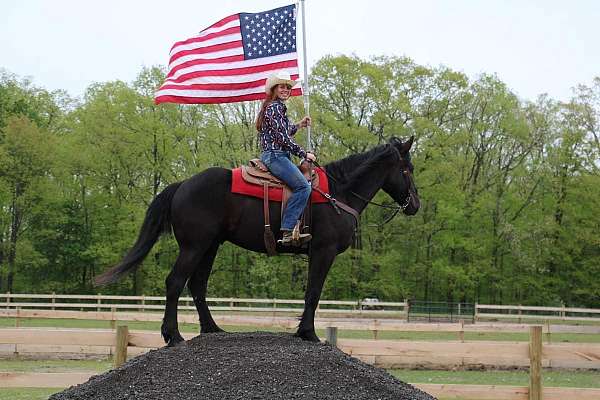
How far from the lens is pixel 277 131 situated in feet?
24.1

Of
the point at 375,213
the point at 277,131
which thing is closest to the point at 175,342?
the point at 277,131

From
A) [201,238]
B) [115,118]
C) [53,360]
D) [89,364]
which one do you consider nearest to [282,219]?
[201,238]

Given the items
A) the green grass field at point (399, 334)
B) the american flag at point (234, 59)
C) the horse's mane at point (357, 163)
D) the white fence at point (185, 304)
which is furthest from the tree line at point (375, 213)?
the horse's mane at point (357, 163)

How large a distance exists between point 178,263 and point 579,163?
37481mm

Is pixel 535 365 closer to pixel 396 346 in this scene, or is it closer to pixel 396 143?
pixel 396 346

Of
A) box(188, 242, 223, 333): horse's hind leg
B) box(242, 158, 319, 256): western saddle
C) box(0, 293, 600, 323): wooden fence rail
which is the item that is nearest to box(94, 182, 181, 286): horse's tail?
box(188, 242, 223, 333): horse's hind leg

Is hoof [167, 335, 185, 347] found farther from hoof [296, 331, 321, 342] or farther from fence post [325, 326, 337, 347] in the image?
fence post [325, 326, 337, 347]

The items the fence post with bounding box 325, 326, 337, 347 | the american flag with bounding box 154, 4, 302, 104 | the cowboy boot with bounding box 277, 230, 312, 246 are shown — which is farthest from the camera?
the fence post with bounding box 325, 326, 337, 347

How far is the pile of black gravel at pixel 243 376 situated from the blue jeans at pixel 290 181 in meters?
1.33

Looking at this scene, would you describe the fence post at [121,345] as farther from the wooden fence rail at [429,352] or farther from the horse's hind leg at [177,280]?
the horse's hind leg at [177,280]

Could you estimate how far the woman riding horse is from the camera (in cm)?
714

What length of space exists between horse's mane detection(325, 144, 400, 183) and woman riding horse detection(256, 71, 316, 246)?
0.58m

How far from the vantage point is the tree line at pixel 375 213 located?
38031 mm

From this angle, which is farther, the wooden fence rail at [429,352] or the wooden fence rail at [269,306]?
the wooden fence rail at [269,306]
